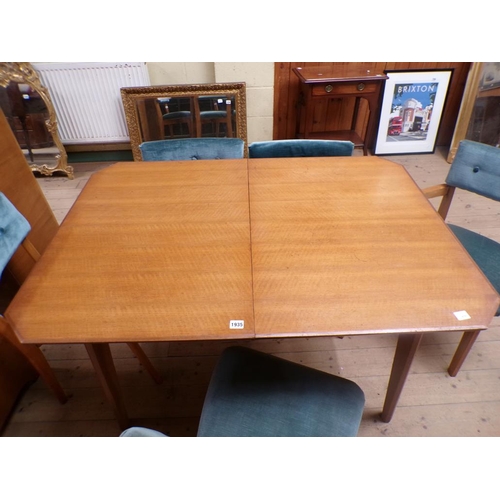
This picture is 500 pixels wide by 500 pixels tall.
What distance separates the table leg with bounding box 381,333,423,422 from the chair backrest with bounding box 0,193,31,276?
4.61ft

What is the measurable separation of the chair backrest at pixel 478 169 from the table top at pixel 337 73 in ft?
4.19

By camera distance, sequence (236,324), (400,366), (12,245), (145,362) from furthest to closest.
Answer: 1. (145,362)
2. (12,245)
3. (400,366)
4. (236,324)

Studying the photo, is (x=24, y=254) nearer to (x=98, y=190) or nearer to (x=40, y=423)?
(x=98, y=190)

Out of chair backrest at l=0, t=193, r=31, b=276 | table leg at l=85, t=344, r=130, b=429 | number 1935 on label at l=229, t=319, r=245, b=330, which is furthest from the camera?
chair backrest at l=0, t=193, r=31, b=276

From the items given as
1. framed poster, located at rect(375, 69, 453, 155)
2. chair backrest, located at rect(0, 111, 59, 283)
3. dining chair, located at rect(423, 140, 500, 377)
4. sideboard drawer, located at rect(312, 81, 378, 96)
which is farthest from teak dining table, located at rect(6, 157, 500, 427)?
framed poster, located at rect(375, 69, 453, 155)

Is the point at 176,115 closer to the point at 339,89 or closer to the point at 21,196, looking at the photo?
the point at 339,89

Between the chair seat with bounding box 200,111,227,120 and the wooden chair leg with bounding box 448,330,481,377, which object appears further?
the chair seat with bounding box 200,111,227,120

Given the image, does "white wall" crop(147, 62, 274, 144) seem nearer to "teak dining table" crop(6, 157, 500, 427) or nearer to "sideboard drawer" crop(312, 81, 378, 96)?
"sideboard drawer" crop(312, 81, 378, 96)

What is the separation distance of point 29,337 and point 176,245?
0.50m

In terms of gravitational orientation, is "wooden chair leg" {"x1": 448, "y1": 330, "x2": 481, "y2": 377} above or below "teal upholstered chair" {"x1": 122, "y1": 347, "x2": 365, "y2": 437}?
below

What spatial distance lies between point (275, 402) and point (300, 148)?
1.30 meters

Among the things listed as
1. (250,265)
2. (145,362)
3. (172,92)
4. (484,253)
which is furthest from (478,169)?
(172,92)

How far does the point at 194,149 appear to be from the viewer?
1.96 meters

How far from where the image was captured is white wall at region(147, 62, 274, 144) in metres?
2.99
